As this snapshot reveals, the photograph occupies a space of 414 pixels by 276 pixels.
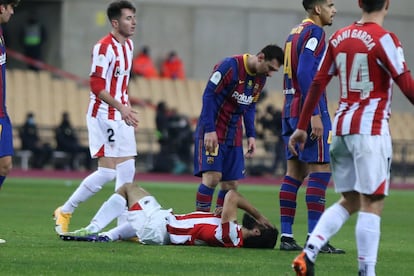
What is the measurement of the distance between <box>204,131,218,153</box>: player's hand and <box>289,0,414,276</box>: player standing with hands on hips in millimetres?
2942

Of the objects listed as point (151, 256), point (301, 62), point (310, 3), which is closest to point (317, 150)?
point (301, 62)

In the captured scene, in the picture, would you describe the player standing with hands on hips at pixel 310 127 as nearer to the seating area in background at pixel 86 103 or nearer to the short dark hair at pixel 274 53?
the short dark hair at pixel 274 53

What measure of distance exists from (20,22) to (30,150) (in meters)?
6.86

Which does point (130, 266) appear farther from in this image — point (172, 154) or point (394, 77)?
point (172, 154)

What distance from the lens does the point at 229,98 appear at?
12.2 m

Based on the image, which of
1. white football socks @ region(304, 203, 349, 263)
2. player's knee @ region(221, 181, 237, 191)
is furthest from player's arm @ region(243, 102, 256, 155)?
white football socks @ region(304, 203, 349, 263)

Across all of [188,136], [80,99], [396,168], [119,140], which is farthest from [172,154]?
[119,140]

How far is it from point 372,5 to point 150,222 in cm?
363

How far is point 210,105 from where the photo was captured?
1192 cm

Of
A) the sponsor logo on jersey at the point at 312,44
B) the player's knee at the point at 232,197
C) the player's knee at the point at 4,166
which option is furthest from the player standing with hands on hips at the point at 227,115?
the player's knee at the point at 4,166

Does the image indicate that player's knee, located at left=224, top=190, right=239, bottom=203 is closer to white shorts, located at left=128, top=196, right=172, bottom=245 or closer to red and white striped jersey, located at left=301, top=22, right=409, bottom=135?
white shorts, located at left=128, top=196, right=172, bottom=245

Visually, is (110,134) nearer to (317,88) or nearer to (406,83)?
(317,88)

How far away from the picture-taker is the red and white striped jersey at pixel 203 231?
11289mm

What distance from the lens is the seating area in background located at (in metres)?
29.9
